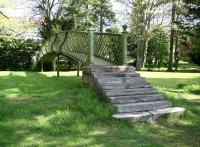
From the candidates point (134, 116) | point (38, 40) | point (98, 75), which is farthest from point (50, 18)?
point (134, 116)

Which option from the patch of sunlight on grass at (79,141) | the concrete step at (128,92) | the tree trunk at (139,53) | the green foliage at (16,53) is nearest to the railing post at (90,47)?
the concrete step at (128,92)

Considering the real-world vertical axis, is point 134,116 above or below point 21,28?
below

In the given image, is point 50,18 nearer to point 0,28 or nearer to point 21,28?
point 21,28

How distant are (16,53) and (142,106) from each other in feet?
61.0

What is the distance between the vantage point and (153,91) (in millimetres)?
10141

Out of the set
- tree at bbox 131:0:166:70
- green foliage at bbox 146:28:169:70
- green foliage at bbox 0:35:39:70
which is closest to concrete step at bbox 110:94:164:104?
green foliage at bbox 0:35:39:70

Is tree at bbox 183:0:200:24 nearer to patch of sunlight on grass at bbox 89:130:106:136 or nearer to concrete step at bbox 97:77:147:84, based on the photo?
concrete step at bbox 97:77:147:84

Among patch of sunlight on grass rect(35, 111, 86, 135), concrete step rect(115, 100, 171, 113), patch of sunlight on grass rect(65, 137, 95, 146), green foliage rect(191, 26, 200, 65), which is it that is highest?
green foliage rect(191, 26, 200, 65)

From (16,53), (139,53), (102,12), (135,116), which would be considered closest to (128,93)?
(135,116)

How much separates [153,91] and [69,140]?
400cm

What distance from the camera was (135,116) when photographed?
828cm

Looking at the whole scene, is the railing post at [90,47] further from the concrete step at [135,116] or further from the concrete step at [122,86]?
the concrete step at [135,116]

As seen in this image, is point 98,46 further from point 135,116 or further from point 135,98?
point 135,116

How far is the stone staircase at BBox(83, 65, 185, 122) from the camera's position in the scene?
8.66 metres
